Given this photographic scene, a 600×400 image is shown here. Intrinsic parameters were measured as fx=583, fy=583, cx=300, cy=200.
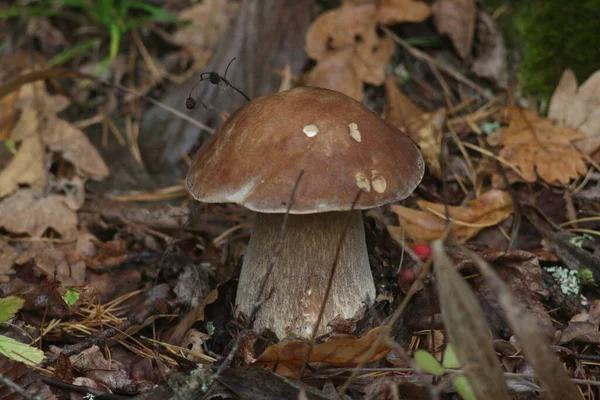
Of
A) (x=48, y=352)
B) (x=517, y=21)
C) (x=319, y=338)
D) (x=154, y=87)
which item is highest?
(x=517, y=21)

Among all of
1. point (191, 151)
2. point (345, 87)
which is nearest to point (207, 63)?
point (191, 151)

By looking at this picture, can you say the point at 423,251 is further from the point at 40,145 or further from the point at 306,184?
the point at 40,145

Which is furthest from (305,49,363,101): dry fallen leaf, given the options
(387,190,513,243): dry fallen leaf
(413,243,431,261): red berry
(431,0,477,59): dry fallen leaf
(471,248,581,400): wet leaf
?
(471,248,581,400): wet leaf

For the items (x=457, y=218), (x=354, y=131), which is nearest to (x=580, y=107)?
(x=457, y=218)

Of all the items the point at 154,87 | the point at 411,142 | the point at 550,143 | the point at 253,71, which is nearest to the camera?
the point at 411,142

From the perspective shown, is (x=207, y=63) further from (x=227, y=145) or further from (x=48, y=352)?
(x=48, y=352)

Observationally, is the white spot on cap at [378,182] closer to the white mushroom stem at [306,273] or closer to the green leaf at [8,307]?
the white mushroom stem at [306,273]
